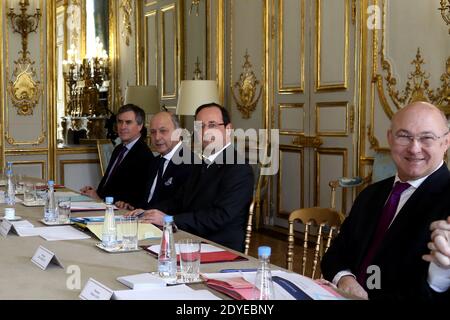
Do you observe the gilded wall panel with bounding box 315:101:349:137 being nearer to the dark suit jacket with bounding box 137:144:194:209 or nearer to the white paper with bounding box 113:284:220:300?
the dark suit jacket with bounding box 137:144:194:209

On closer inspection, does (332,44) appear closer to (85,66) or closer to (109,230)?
(109,230)

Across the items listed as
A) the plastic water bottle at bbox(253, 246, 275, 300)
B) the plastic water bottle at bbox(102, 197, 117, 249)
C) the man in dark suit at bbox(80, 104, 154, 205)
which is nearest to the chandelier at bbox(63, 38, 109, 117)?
the man in dark suit at bbox(80, 104, 154, 205)

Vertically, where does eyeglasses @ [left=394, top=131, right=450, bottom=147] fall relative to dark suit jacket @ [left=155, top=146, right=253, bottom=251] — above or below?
above

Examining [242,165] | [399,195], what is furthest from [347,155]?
[399,195]

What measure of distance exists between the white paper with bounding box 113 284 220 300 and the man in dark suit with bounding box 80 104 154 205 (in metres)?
2.73

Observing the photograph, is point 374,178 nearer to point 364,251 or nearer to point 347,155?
point 347,155

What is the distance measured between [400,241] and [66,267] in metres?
1.17

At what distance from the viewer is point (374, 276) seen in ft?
7.83

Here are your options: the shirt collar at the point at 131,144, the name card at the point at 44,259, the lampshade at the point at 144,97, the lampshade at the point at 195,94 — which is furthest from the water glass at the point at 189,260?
the lampshade at the point at 144,97

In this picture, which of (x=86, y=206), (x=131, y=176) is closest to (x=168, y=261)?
(x=86, y=206)

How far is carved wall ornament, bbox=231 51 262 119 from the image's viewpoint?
732 centimetres

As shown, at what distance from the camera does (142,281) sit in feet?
6.61

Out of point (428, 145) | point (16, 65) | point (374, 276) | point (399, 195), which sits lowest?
point (374, 276)
